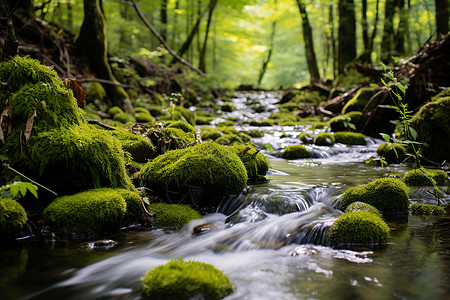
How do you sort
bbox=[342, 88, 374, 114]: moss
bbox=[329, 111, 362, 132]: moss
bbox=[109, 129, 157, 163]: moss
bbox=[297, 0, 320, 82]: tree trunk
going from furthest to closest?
1. bbox=[297, 0, 320, 82]: tree trunk
2. bbox=[342, 88, 374, 114]: moss
3. bbox=[329, 111, 362, 132]: moss
4. bbox=[109, 129, 157, 163]: moss

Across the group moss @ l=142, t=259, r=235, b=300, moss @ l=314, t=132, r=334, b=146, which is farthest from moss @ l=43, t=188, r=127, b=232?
moss @ l=314, t=132, r=334, b=146

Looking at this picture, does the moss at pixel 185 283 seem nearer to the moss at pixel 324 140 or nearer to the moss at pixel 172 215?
the moss at pixel 172 215

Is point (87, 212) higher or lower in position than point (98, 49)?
lower

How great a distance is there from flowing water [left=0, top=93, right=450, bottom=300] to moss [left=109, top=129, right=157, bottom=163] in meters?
1.44

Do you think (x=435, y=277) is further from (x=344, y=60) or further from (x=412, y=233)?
(x=344, y=60)

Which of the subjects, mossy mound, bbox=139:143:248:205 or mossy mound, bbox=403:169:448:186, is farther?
mossy mound, bbox=403:169:448:186

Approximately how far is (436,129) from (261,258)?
195 inches

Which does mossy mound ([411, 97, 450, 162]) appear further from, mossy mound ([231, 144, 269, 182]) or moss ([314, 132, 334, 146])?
mossy mound ([231, 144, 269, 182])

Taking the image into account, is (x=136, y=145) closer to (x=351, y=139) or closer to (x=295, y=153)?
(x=295, y=153)

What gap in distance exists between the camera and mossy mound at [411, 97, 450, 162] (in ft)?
18.9

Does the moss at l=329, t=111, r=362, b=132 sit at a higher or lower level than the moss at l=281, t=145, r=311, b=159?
higher

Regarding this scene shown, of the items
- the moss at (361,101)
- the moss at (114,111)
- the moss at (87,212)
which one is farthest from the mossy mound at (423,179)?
the moss at (114,111)

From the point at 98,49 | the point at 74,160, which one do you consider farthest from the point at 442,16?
the point at 74,160

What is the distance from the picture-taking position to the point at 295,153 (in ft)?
24.3
